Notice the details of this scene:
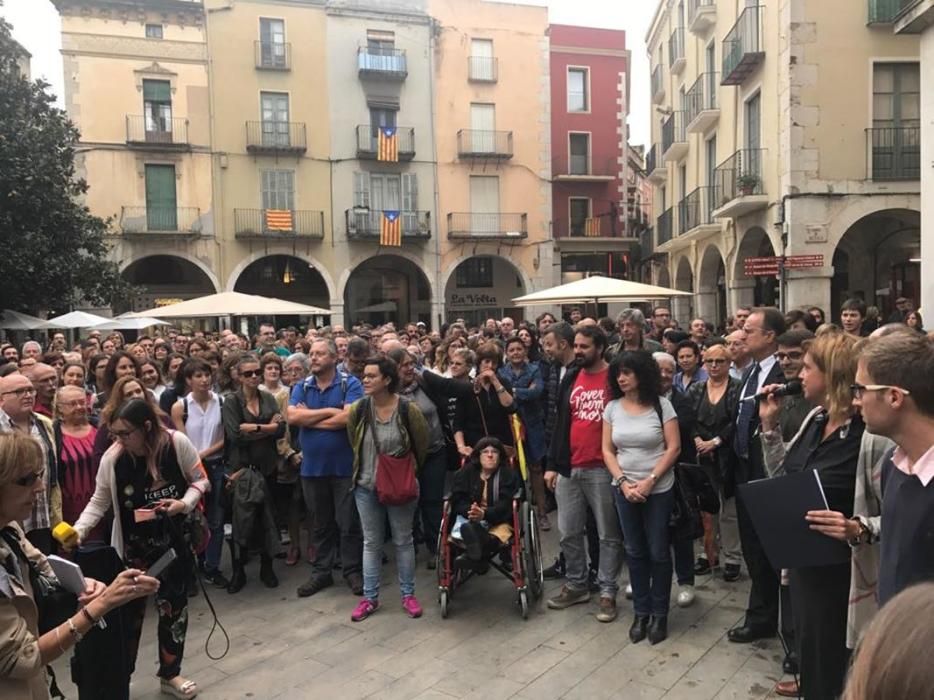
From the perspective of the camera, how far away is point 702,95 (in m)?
18.9

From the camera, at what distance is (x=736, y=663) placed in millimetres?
3824

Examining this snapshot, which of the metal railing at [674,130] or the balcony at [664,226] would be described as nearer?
the metal railing at [674,130]

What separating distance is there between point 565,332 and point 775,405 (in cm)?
200

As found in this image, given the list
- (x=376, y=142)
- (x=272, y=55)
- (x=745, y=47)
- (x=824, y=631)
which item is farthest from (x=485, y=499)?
(x=272, y=55)

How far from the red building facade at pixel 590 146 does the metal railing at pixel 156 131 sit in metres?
14.7

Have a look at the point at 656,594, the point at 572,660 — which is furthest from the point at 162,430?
the point at 656,594

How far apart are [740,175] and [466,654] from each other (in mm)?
14486

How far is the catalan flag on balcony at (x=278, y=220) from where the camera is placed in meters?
24.2

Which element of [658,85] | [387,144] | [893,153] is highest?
[658,85]

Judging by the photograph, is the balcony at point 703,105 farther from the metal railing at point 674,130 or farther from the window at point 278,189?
the window at point 278,189

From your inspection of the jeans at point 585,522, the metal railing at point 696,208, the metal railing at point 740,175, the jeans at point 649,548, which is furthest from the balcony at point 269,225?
the jeans at point 649,548

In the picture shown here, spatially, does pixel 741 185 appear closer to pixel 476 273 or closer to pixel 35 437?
pixel 35 437

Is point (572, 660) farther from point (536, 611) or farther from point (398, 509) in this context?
point (398, 509)

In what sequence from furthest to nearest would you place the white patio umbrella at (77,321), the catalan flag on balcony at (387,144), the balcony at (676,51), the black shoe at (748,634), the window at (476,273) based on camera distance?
the window at (476,273), the catalan flag on balcony at (387,144), the balcony at (676,51), the white patio umbrella at (77,321), the black shoe at (748,634)
